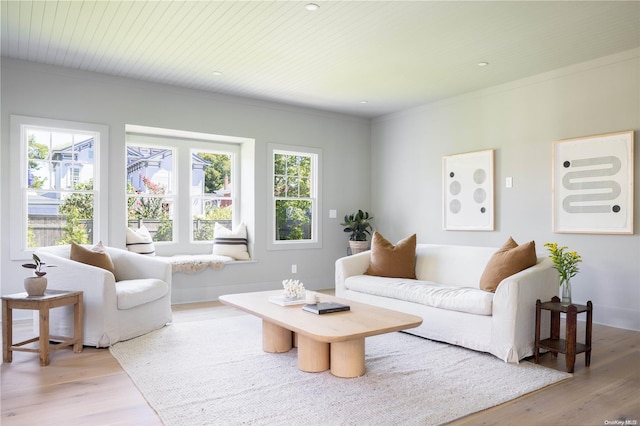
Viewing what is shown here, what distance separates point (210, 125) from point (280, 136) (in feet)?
3.31

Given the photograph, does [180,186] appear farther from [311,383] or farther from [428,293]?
[311,383]

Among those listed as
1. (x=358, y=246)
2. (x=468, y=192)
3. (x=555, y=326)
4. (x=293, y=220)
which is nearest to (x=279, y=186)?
(x=293, y=220)

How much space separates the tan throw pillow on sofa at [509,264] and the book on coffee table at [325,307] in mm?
1174

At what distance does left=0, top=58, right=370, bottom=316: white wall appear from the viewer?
454 cm

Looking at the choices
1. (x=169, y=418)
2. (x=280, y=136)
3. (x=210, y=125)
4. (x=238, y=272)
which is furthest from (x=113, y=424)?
(x=280, y=136)

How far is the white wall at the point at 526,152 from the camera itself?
14.1 ft

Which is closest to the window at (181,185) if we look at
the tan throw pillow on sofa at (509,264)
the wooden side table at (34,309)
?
the wooden side table at (34,309)

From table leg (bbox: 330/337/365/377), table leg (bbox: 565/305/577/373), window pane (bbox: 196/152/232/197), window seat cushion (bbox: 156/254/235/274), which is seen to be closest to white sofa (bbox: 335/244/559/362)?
table leg (bbox: 565/305/577/373)

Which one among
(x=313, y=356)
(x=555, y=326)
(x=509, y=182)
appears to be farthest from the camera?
(x=509, y=182)

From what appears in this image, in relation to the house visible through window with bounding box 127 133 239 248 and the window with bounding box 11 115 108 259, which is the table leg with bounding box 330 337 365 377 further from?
the house visible through window with bounding box 127 133 239 248

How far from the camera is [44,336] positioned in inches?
122

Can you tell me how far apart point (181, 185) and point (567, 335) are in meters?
4.72

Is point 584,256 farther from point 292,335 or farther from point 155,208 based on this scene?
point 155,208

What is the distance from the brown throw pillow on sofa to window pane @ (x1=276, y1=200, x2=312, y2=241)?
109 inches
